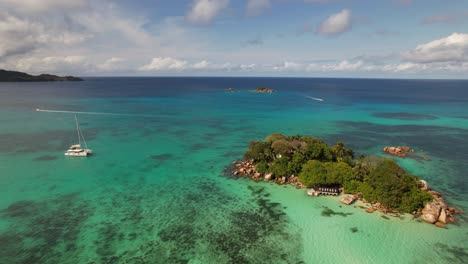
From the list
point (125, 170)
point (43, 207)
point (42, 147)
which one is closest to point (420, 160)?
point (125, 170)

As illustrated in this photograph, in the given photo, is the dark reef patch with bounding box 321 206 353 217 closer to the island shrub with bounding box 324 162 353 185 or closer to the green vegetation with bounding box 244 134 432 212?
the green vegetation with bounding box 244 134 432 212

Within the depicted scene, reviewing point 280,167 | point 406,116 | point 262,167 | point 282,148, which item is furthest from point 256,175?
point 406,116

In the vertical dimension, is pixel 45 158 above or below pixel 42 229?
above

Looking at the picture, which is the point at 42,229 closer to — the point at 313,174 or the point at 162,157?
the point at 162,157

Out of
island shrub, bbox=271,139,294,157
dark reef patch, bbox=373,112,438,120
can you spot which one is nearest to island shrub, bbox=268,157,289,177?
island shrub, bbox=271,139,294,157

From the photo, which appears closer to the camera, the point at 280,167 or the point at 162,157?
the point at 280,167

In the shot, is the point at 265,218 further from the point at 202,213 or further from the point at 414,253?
the point at 414,253

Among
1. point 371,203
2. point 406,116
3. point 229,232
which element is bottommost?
point 229,232
